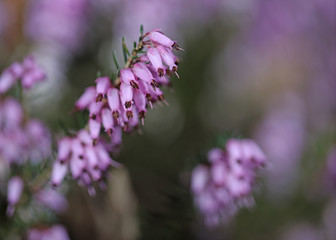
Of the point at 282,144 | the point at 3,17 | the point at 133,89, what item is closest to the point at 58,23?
the point at 3,17

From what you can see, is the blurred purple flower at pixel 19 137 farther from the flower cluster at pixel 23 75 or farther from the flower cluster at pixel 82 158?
the flower cluster at pixel 82 158

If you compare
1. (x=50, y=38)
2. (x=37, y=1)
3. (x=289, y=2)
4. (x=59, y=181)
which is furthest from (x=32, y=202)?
(x=289, y=2)

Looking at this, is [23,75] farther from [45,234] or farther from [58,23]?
[58,23]

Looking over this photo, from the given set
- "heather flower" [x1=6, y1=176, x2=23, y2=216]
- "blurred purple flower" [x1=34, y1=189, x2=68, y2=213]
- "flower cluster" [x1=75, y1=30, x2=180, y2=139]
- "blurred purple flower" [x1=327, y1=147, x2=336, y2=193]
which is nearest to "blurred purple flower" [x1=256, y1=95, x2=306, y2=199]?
"blurred purple flower" [x1=327, y1=147, x2=336, y2=193]

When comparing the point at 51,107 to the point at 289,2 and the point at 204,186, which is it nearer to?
the point at 204,186

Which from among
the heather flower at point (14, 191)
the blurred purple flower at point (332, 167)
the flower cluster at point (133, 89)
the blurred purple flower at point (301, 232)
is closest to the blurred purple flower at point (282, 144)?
the blurred purple flower at point (301, 232)
